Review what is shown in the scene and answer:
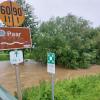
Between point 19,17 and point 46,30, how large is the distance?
17.0 m

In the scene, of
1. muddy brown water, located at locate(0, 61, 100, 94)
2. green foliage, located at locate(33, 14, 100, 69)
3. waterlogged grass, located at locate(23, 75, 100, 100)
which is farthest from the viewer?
green foliage, located at locate(33, 14, 100, 69)

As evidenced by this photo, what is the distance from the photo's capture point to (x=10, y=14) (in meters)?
5.20

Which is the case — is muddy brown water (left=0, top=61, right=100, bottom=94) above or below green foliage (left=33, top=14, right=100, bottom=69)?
below

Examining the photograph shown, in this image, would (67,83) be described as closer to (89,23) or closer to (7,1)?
(7,1)

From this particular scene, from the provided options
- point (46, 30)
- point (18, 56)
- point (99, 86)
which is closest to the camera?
point (18, 56)

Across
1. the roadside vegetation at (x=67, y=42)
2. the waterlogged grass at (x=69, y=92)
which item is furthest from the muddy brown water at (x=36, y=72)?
the waterlogged grass at (x=69, y=92)

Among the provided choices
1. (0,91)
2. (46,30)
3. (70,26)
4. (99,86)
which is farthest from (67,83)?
(70,26)

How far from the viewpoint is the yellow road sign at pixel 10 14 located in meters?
5.10

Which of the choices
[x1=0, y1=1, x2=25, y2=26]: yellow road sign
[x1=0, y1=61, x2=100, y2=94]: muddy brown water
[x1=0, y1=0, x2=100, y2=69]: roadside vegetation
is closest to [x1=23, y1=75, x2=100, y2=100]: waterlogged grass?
[x1=0, y1=1, x2=25, y2=26]: yellow road sign

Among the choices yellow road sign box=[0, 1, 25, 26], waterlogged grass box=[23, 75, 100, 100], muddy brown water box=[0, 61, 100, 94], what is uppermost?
yellow road sign box=[0, 1, 25, 26]

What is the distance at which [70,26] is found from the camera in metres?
23.8

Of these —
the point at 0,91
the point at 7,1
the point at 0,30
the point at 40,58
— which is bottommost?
the point at 40,58

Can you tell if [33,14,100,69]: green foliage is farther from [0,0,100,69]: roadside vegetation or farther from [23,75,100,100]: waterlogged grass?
[23,75,100,100]: waterlogged grass

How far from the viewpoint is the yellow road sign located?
201 inches
